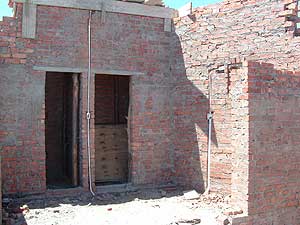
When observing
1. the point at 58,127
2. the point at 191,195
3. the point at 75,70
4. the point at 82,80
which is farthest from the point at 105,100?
the point at 191,195

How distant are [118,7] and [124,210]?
4182 mm

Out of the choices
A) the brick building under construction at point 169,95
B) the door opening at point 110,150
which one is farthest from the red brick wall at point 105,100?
the brick building under construction at point 169,95

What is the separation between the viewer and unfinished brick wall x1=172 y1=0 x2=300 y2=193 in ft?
22.7

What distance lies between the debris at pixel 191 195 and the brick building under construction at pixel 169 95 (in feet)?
0.77

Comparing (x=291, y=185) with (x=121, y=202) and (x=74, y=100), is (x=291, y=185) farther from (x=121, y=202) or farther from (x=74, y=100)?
(x=74, y=100)

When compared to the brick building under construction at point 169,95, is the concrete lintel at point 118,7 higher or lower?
higher

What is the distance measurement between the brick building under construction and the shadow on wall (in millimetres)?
23

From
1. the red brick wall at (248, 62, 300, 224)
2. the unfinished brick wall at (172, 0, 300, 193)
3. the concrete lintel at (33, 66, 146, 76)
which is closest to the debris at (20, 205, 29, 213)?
the concrete lintel at (33, 66, 146, 76)

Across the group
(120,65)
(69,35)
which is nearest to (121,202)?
(120,65)

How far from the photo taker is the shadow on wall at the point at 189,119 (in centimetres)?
793

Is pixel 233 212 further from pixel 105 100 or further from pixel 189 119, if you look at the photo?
pixel 105 100

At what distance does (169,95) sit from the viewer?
28.3ft

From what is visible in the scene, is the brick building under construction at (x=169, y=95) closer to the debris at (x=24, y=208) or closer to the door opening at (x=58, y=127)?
the door opening at (x=58, y=127)

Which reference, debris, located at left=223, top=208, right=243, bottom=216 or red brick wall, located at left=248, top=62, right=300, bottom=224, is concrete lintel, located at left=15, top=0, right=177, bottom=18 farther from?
debris, located at left=223, top=208, right=243, bottom=216
